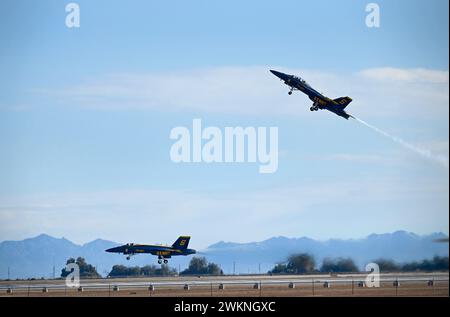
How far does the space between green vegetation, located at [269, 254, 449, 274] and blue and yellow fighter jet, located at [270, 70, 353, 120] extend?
1989 centimetres

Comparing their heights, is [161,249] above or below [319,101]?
below

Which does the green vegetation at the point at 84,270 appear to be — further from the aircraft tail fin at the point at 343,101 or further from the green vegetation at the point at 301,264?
the aircraft tail fin at the point at 343,101

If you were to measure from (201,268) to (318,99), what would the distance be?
5134 centimetres

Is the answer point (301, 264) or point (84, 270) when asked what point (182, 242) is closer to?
point (84, 270)

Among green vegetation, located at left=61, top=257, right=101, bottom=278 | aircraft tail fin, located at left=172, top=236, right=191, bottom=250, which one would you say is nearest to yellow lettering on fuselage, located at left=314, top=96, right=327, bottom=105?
aircraft tail fin, located at left=172, top=236, right=191, bottom=250

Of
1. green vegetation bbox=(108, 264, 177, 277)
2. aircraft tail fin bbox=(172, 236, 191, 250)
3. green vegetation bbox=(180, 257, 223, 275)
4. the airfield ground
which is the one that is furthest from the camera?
green vegetation bbox=(180, 257, 223, 275)

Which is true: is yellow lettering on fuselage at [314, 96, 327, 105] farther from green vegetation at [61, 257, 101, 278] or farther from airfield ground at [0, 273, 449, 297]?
green vegetation at [61, 257, 101, 278]

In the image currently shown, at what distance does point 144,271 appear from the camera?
17062 cm

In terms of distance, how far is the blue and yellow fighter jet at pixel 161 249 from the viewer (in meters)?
162

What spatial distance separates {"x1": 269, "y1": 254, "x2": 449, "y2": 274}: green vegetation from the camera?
106 m

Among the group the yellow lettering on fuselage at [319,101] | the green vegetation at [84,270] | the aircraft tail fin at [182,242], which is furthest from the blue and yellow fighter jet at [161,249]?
the yellow lettering on fuselage at [319,101]

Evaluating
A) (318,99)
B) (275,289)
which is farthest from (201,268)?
(275,289)
